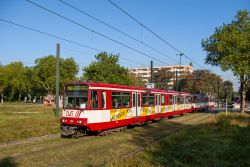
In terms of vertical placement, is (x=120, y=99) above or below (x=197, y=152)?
above

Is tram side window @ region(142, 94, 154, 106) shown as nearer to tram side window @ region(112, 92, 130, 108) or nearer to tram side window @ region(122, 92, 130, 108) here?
tram side window @ region(122, 92, 130, 108)

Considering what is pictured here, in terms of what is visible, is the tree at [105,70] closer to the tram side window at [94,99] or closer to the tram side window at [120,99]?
the tram side window at [120,99]

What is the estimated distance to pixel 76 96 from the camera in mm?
16609

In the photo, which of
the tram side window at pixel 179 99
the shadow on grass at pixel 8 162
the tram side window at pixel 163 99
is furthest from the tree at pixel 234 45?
the shadow on grass at pixel 8 162

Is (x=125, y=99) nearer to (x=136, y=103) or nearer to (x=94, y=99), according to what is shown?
(x=136, y=103)

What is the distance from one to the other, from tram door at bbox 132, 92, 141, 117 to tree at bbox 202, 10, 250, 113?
54.0 ft

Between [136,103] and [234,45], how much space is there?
61.1ft

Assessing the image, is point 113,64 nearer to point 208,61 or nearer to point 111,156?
point 208,61

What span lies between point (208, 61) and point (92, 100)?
27.1 m

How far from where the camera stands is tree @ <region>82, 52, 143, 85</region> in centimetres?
4384

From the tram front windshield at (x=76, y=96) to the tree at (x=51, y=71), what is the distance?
6467 centimetres

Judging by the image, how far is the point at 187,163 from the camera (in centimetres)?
1056

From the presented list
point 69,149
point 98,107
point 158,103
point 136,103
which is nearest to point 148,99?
point 136,103

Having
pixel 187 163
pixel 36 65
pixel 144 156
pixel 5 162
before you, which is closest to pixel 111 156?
pixel 144 156
